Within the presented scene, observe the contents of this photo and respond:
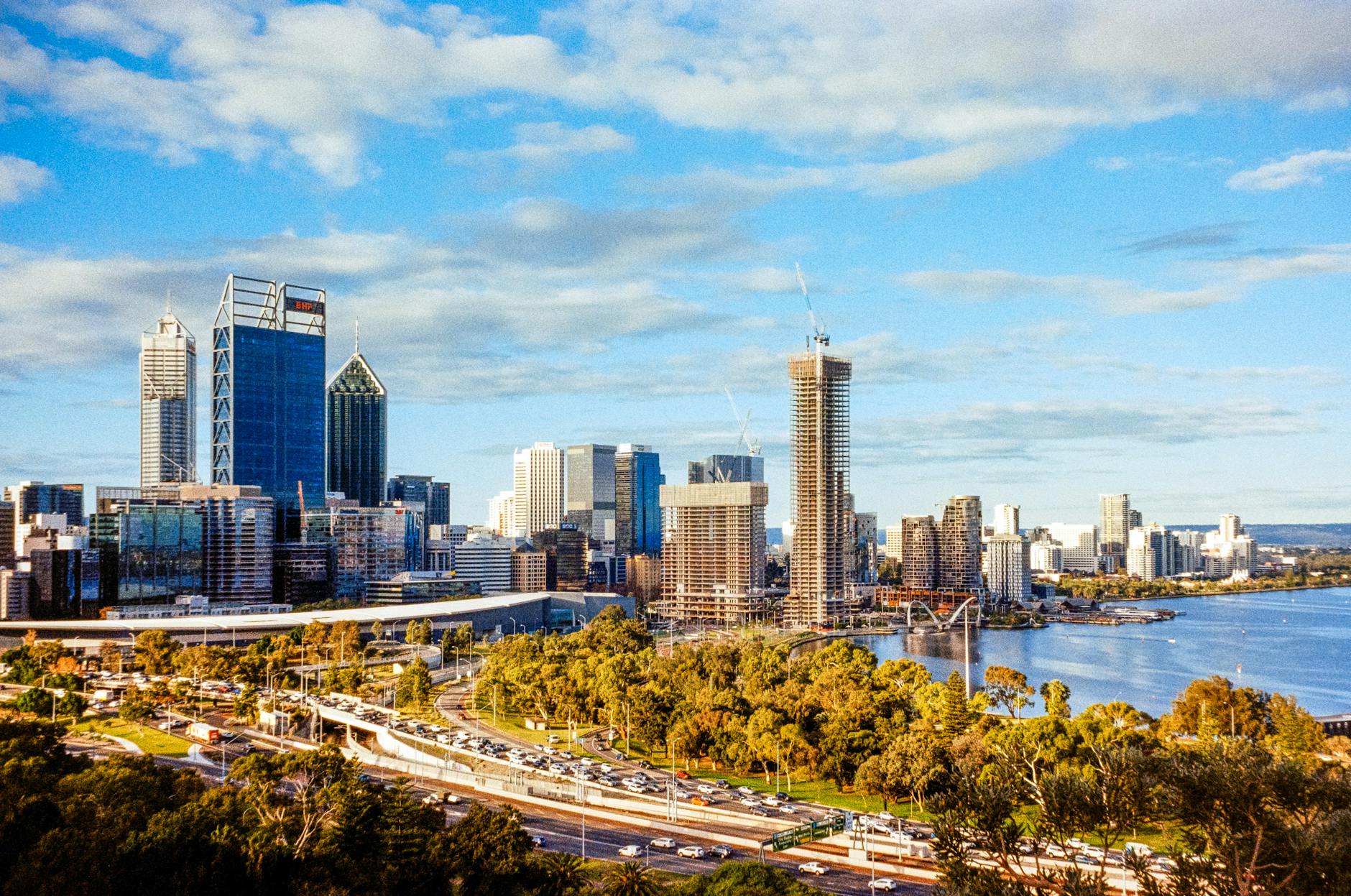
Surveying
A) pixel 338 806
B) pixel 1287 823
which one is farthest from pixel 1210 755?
pixel 338 806

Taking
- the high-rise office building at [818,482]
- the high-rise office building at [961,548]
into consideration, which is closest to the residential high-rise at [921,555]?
the high-rise office building at [961,548]

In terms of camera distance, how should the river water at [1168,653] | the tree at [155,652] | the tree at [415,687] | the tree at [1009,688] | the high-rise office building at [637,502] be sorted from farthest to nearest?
the high-rise office building at [637,502] < the river water at [1168,653] < the tree at [155,652] < the tree at [1009,688] < the tree at [415,687]

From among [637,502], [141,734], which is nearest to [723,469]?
[637,502]

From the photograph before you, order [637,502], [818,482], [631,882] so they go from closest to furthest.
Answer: [631,882]
[818,482]
[637,502]

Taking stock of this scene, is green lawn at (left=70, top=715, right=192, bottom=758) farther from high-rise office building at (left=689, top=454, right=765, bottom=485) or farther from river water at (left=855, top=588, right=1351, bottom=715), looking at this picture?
high-rise office building at (left=689, top=454, right=765, bottom=485)

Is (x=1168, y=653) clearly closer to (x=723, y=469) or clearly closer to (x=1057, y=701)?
(x=1057, y=701)

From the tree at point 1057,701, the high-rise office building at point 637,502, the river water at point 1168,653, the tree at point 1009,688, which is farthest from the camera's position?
the high-rise office building at point 637,502

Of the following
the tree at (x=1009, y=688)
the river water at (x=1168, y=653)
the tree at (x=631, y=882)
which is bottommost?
the river water at (x=1168, y=653)

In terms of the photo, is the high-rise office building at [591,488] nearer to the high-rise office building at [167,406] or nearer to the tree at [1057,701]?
the high-rise office building at [167,406]
